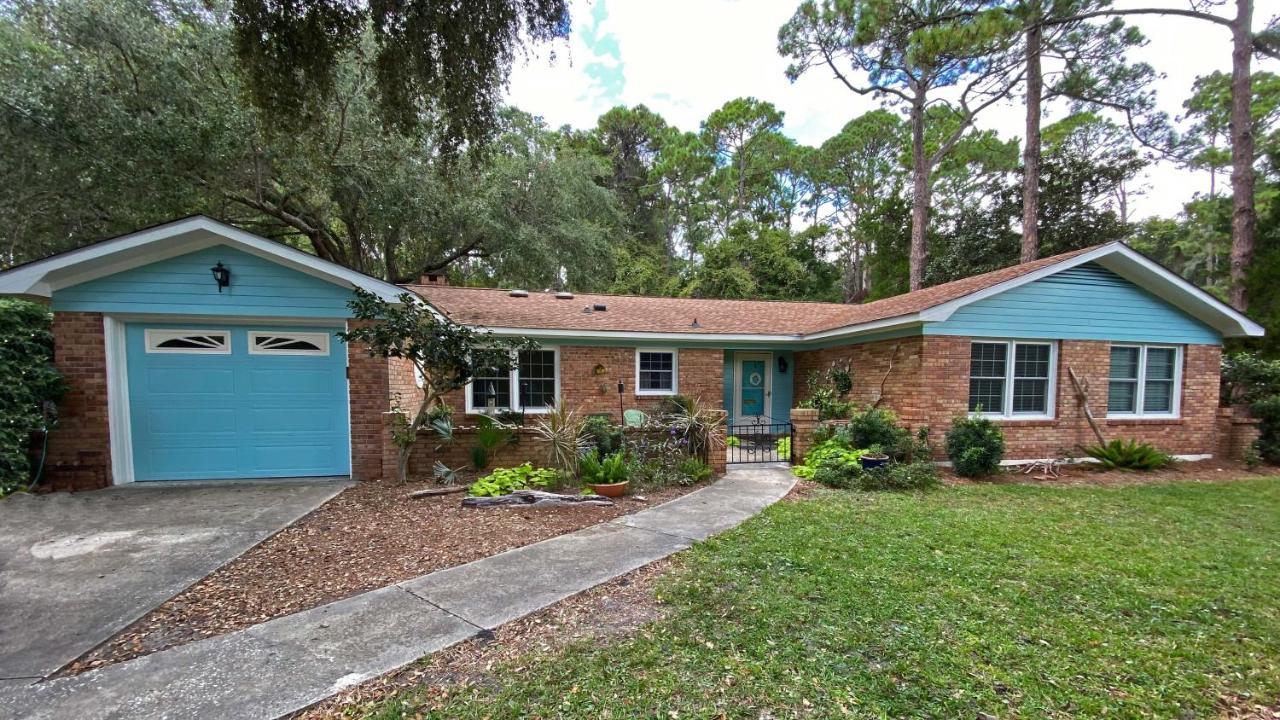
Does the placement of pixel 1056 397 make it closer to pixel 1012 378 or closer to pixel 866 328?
pixel 1012 378

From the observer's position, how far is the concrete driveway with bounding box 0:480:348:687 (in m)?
2.99

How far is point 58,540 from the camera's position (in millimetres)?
4496

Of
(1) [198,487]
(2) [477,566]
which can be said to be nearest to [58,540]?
(1) [198,487]

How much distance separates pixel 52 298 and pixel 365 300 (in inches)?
156

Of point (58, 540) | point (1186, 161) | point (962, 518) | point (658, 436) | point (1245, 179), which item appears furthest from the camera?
point (1186, 161)

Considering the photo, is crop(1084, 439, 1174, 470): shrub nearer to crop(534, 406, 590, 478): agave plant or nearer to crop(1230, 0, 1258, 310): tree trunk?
crop(1230, 0, 1258, 310): tree trunk

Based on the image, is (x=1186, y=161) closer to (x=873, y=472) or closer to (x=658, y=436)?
(x=873, y=472)

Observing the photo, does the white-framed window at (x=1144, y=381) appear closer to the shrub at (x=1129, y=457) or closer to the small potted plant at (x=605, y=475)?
the shrub at (x=1129, y=457)

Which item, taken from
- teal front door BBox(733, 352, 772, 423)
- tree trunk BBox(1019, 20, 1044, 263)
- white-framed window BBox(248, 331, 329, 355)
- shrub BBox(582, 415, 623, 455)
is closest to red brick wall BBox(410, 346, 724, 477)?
teal front door BBox(733, 352, 772, 423)

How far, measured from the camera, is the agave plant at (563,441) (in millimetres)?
6652

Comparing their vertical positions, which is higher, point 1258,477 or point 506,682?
point 506,682

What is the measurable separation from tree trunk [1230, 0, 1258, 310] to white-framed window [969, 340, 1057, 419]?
724 centimetres

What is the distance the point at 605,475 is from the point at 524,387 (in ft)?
14.9

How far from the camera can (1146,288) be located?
916cm
